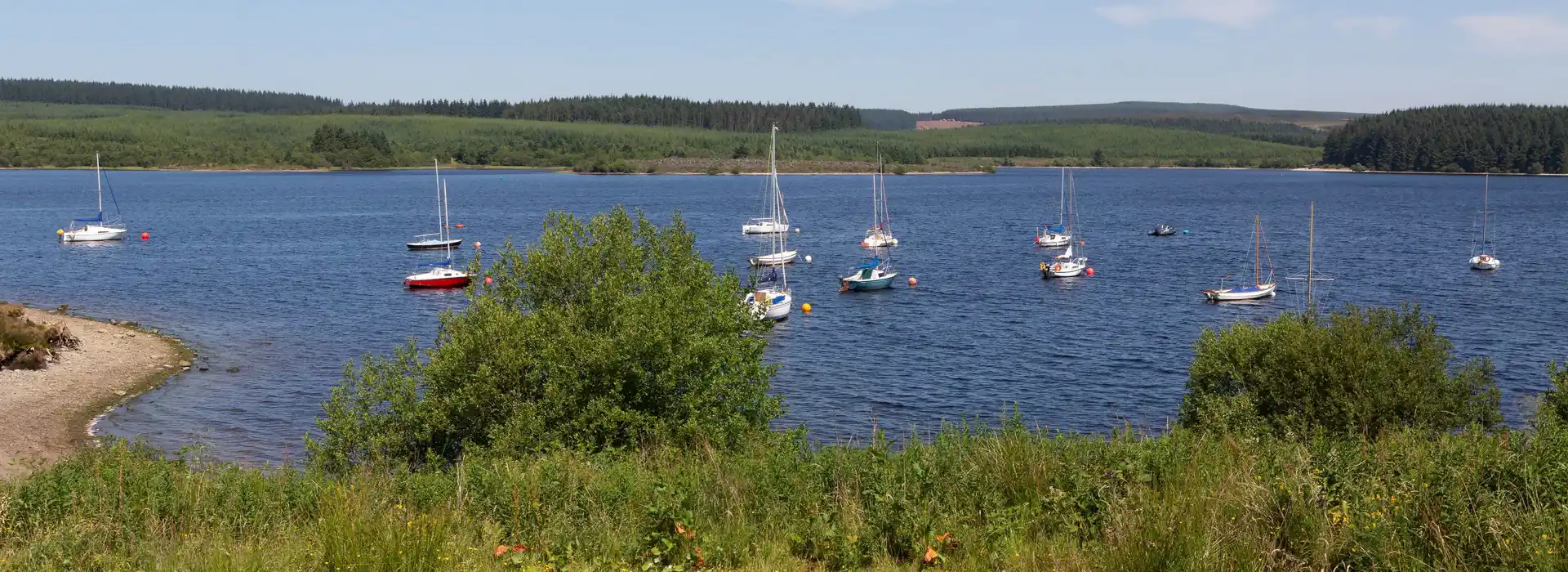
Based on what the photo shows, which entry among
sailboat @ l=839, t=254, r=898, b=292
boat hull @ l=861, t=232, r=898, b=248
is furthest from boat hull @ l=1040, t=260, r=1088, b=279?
boat hull @ l=861, t=232, r=898, b=248

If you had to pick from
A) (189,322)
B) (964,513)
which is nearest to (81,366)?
(189,322)

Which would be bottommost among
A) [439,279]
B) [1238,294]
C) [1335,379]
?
[1238,294]

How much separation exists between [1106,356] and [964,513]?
1282 inches

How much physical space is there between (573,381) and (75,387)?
22.1 meters

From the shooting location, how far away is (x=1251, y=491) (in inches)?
366

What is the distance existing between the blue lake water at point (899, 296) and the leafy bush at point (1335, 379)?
25.1 feet

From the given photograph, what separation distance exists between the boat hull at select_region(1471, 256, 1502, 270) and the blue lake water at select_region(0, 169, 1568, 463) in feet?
2.44

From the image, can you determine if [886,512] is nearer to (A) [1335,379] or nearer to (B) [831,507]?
(B) [831,507]

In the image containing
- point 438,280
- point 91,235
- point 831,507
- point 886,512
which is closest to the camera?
point 886,512

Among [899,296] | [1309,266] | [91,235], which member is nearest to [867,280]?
[899,296]

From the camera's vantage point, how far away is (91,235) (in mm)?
87625

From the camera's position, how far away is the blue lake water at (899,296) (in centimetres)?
3469

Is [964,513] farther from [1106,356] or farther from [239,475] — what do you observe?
[1106,356]

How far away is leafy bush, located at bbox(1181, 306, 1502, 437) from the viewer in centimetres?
2261
